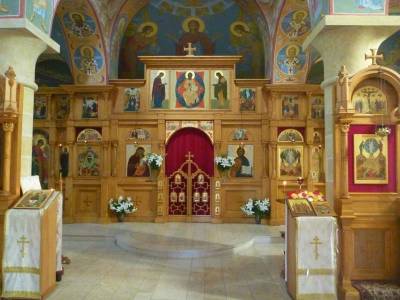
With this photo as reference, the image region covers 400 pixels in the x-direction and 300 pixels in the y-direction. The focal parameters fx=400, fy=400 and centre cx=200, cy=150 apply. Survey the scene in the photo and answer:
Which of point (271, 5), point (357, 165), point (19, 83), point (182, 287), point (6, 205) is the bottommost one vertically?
point (182, 287)

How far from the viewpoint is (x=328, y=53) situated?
5906mm

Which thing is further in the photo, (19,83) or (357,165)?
(19,83)

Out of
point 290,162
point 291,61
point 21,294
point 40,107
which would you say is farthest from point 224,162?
point 21,294

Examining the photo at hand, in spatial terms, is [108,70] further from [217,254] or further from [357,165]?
[357,165]

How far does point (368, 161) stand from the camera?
5316mm

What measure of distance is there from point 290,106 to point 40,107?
7073 mm

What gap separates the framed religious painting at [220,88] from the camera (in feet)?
36.3

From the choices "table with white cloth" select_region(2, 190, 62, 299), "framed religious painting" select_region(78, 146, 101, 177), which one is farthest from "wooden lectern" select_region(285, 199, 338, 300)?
"framed religious painting" select_region(78, 146, 101, 177)

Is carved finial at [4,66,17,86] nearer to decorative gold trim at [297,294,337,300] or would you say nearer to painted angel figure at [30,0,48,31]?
painted angel figure at [30,0,48,31]

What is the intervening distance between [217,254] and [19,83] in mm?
4565

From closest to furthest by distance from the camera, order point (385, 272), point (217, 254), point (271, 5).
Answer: point (385, 272)
point (217, 254)
point (271, 5)

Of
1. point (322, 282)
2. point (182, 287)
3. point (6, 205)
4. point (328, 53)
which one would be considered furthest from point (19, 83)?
point (322, 282)

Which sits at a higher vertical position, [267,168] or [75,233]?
[267,168]

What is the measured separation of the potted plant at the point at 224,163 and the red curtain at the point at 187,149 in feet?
Result: 1.42
